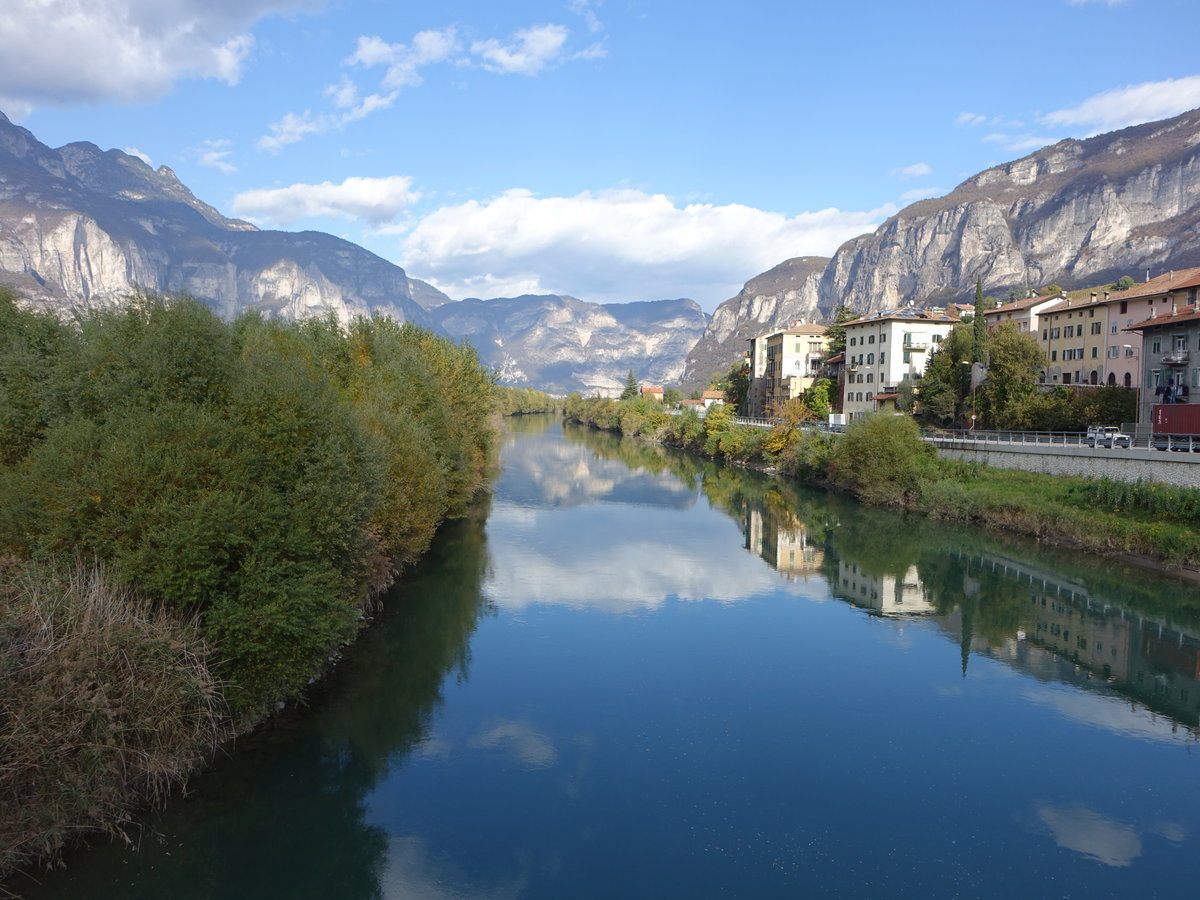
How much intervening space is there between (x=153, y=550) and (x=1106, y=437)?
4318 centimetres

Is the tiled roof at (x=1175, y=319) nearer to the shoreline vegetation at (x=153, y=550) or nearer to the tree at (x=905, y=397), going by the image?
the tree at (x=905, y=397)

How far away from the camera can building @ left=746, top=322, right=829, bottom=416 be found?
9881cm

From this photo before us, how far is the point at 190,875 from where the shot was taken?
1277 centimetres

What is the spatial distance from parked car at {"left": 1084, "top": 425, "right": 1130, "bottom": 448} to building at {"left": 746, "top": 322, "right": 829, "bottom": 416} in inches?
1952

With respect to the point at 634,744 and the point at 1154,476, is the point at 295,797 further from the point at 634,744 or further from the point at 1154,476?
the point at 1154,476

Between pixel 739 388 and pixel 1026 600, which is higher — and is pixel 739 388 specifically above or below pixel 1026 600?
above

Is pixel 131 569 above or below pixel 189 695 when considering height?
above

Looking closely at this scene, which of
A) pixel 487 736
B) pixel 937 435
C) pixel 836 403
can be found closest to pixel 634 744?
pixel 487 736

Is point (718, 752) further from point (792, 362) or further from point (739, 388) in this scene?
point (739, 388)

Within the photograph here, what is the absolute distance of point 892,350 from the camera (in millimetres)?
78688

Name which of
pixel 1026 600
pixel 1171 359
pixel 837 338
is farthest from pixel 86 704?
pixel 837 338

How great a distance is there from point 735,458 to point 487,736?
6370 cm

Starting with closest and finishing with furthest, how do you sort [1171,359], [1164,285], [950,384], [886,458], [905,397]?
[1171,359] → [886,458] → [1164,285] → [950,384] → [905,397]

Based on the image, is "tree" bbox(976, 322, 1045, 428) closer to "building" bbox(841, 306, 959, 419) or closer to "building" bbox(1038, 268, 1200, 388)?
"building" bbox(1038, 268, 1200, 388)
